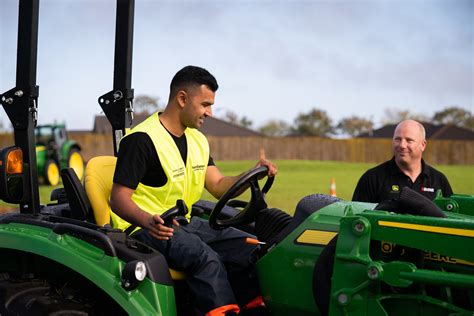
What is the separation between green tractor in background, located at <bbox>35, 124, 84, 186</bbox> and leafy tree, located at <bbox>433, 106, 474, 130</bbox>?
64626 mm

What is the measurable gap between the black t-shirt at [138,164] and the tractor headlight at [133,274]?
19.6 inches

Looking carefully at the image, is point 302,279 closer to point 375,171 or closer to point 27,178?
point 27,178

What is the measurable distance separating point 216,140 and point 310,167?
10.2 m

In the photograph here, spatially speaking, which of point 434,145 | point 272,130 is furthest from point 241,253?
point 272,130

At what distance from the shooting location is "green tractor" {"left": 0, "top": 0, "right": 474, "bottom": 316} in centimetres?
268

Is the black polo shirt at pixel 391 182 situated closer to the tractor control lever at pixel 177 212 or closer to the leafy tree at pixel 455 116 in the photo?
the tractor control lever at pixel 177 212

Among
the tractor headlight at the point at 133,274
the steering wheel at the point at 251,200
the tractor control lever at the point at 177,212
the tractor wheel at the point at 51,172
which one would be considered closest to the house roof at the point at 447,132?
the tractor wheel at the point at 51,172

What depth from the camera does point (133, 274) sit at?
3041 millimetres

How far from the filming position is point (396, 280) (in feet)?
8.54

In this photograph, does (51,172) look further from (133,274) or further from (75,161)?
(133,274)

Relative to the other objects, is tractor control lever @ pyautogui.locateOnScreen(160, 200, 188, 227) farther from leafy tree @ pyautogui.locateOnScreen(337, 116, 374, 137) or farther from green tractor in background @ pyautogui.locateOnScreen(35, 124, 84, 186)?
leafy tree @ pyautogui.locateOnScreen(337, 116, 374, 137)

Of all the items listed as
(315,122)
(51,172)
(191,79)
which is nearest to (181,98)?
(191,79)

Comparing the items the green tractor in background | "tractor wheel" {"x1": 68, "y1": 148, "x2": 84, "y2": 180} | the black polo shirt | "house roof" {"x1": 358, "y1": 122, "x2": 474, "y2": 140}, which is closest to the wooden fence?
"tractor wheel" {"x1": 68, "y1": 148, "x2": 84, "y2": 180}

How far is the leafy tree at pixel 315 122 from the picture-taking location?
84438 millimetres
